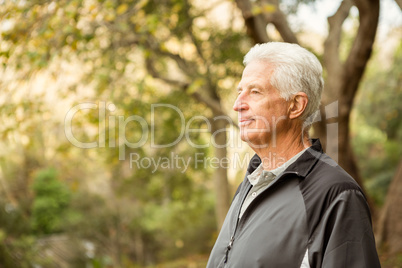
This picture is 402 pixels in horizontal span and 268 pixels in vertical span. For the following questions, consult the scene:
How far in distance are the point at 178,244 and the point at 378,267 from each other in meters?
13.7

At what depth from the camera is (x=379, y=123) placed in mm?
17234

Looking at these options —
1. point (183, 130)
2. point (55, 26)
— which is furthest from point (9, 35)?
point (183, 130)

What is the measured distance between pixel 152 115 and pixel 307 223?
854cm

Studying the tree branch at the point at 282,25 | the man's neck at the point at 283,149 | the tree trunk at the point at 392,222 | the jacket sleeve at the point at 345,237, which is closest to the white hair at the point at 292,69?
the man's neck at the point at 283,149

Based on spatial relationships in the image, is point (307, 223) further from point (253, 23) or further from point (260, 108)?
point (253, 23)

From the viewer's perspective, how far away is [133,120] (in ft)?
30.4

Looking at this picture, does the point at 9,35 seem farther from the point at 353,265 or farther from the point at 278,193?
the point at 353,265

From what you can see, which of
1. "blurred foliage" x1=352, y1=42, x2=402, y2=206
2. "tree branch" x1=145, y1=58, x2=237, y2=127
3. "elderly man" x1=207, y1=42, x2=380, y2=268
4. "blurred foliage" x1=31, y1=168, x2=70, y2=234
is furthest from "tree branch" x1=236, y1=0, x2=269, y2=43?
"blurred foliage" x1=31, y1=168, x2=70, y2=234

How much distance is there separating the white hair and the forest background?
10.4 ft

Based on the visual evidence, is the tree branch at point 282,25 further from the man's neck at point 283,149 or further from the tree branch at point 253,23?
the man's neck at point 283,149

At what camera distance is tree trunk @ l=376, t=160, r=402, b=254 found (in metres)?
6.98

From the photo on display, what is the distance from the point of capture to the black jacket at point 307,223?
146 centimetres

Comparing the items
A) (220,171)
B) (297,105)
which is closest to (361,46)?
(297,105)

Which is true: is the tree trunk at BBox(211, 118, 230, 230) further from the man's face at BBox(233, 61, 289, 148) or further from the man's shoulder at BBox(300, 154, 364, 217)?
the man's shoulder at BBox(300, 154, 364, 217)
